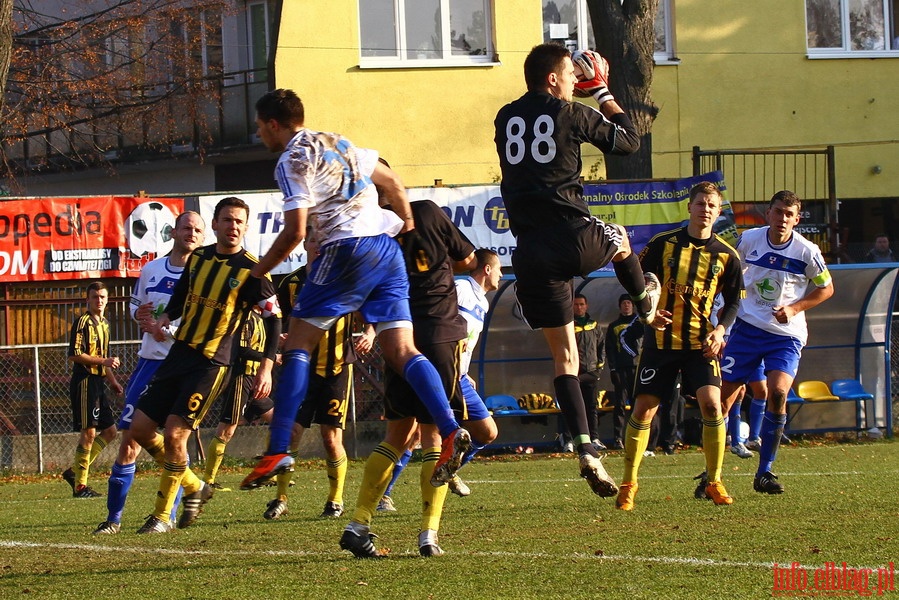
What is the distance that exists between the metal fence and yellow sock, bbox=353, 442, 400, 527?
10432mm

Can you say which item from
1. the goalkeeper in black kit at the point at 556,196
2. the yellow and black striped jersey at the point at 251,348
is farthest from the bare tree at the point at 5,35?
the goalkeeper in black kit at the point at 556,196

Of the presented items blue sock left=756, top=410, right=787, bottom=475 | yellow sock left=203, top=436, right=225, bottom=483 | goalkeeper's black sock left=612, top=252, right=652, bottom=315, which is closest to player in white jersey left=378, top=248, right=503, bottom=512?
goalkeeper's black sock left=612, top=252, right=652, bottom=315

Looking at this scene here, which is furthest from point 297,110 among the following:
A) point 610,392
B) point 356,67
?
point 356,67

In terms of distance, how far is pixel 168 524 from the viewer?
8352 mm

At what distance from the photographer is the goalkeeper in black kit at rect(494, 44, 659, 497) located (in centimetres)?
709

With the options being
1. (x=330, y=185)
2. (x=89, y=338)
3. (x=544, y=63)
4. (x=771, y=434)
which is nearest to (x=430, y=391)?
(x=330, y=185)

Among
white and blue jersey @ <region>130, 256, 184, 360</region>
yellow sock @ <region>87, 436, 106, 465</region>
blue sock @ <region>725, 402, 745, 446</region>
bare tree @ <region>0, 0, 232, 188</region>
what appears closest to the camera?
white and blue jersey @ <region>130, 256, 184, 360</region>

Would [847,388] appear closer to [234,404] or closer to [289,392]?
[234,404]

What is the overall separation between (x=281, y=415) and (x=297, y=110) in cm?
158

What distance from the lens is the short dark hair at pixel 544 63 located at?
23.6ft

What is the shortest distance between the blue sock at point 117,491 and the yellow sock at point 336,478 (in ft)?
4.96

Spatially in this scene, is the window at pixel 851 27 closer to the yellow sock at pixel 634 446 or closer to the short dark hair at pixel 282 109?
the yellow sock at pixel 634 446

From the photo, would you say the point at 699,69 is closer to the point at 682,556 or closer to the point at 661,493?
the point at 661,493

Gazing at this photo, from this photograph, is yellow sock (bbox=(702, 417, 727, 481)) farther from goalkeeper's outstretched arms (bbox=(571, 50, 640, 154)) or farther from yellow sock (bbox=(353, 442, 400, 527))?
yellow sock (bbox=(353, 442, 400, 527))
